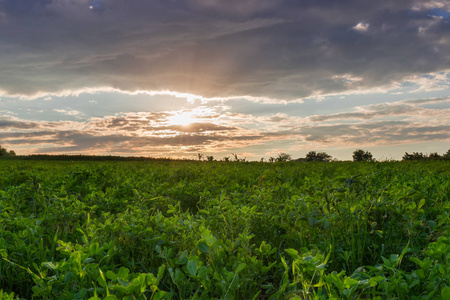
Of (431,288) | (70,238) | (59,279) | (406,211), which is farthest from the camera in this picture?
(70,238)

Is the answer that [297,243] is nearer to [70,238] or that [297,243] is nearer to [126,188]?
[70,238]

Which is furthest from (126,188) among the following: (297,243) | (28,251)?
(297,243)

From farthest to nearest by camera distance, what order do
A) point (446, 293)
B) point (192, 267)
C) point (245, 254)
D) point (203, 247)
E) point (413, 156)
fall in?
point (413, 156) < point (245, 254) < point (203, 247) < point (192, 267) < point (446, 293)

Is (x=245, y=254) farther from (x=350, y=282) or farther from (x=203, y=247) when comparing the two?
(x=350, y=282)

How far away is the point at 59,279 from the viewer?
7.84 feet

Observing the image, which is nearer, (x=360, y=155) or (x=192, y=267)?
(x=192, y=267)

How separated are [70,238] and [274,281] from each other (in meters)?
2.46

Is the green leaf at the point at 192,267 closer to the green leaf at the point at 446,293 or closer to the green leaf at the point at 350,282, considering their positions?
the green leaf at the point at 350,282

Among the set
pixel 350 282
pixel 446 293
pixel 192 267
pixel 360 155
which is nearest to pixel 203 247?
pixel 192 267

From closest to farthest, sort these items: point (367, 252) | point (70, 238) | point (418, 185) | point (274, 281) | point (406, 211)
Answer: point (274, 281), point (367, 252), point (406, 211), point (70, 238), point (418, 185)

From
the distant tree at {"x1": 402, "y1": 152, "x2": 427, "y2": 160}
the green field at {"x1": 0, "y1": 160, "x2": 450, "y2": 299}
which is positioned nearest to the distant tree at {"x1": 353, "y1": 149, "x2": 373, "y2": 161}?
the distant tree at {"x1": 402, "y1": 152, "x2": 427, "y2": 160}

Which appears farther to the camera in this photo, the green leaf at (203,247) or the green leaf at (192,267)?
the green leaf at (203,247)

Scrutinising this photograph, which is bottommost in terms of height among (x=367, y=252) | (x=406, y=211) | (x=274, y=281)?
(x=274, y=281)

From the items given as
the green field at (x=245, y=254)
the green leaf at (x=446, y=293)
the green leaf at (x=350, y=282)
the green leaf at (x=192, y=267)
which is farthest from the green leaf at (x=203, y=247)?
the green leaf at (x=446, y=293)
